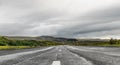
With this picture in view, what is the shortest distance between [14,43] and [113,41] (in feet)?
182

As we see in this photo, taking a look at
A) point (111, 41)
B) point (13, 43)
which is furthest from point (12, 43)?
point (111, 41)

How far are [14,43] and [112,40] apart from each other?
55.1m

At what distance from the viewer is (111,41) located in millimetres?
124188

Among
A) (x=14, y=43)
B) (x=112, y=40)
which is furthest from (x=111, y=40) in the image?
(x=14, y=43)

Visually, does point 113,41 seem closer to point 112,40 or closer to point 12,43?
point 112,40

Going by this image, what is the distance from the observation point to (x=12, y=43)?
126 meters

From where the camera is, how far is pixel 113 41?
124 m

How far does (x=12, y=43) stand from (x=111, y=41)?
180ft

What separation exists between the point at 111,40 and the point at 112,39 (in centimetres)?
182

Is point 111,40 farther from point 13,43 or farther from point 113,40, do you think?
point 13,43

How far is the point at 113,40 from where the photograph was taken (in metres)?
125

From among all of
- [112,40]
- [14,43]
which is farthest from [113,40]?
[14,43]

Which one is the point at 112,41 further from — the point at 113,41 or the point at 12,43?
the point at 12,43

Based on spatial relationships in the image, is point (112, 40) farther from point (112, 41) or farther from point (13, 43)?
point (13, 43)
